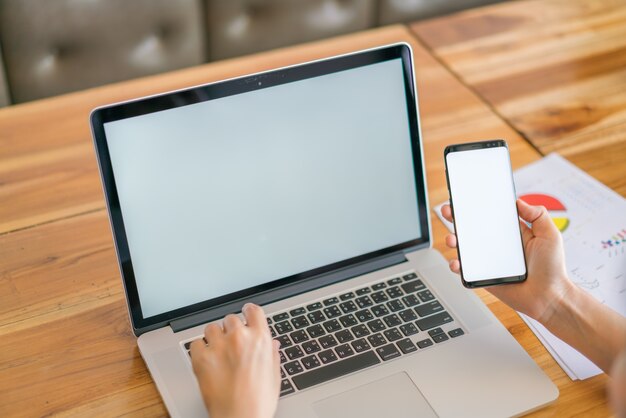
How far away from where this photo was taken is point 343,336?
952 mm

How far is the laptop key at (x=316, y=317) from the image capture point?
3.19ft

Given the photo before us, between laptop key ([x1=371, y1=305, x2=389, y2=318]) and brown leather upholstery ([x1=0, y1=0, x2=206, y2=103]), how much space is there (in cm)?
107

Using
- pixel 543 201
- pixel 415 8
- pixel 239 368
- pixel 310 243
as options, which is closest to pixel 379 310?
pixel 310 243

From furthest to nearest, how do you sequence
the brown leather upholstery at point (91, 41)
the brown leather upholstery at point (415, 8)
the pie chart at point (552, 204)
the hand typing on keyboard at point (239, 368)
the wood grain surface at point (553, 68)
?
the brown leather upholstery at point (415, 8), the brown leather upholstery at point (91, 41), the wood grain surface at point (553, 68), the pie chart at point (552, 204), the hand typing on keyboard at point (239, 368)

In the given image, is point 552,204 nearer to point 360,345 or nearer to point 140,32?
point 360,345

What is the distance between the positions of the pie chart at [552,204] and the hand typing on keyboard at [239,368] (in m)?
0.50

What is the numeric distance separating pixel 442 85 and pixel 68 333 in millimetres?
784

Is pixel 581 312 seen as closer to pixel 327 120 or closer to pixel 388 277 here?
pixel 388 277

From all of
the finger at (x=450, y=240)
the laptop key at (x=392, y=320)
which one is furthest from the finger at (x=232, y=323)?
the finger at (x=450, y=240)

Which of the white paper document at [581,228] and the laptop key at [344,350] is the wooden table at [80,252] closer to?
the white paper document at [581,228]

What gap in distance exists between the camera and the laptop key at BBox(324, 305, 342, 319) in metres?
0.98

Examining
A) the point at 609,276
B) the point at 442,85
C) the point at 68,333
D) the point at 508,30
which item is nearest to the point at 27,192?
the point at 68,333

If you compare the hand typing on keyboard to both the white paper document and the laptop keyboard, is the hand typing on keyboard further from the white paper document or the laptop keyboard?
the white paper document

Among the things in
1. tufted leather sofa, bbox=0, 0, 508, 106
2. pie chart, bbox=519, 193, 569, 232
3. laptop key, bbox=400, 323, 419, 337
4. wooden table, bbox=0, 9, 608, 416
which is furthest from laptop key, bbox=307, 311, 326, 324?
tufted leather sofa, bbox=0, 0, 508, 106
